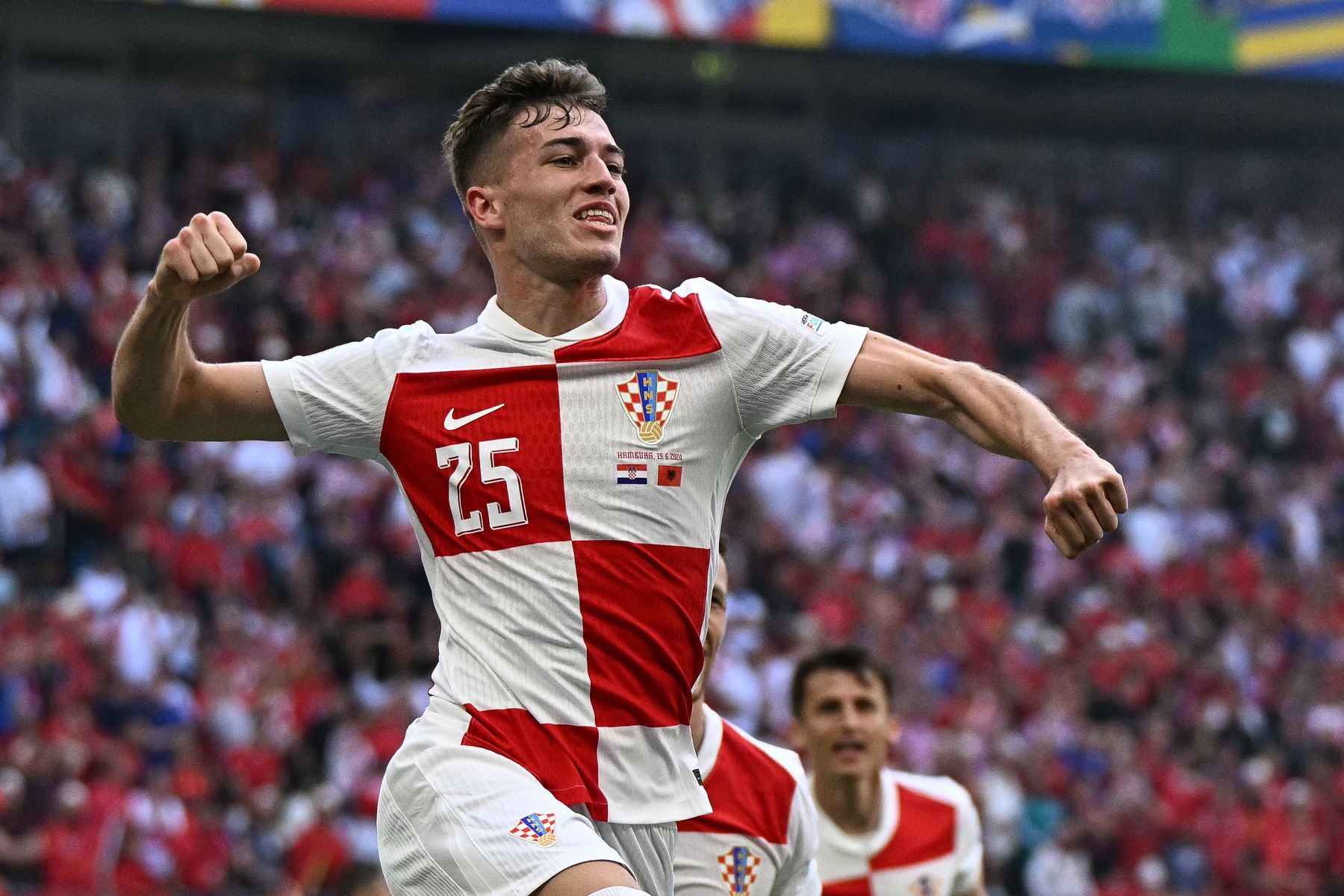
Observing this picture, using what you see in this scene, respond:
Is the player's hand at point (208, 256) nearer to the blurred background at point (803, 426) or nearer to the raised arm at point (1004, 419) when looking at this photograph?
the raised arm at point (1004, 419)

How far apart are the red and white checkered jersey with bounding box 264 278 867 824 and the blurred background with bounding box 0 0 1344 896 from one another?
3692 mm

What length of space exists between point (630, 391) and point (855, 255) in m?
16.7

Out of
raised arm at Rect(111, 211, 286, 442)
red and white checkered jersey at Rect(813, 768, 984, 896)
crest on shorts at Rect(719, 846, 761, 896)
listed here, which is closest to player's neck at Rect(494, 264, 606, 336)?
raised arm at Rect(111, 211, 286, 442)

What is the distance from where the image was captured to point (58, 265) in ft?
49.0

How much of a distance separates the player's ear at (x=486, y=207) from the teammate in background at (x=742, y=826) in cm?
141

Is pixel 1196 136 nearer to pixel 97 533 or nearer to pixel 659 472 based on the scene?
pixel 97 533

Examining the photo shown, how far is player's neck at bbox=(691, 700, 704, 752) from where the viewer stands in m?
5.56

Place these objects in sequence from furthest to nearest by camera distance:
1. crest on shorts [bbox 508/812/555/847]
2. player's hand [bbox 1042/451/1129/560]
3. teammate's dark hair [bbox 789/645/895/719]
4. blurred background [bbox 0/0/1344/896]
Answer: blurred background [bbox 0/0/1344/896] < teammate's dark hair [bbox 789/645/895/719] < crest on shorts [bbox 508/812/555/847] < player's hand [bbox 1042/451/1129/560]

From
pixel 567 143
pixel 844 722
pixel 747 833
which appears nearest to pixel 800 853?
pixel 747 833

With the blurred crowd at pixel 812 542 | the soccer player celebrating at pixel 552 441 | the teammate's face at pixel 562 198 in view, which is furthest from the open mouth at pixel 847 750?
the teammate's face at pixel 562 198

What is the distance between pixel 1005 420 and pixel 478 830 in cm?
128

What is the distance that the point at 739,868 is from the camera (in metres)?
5.55

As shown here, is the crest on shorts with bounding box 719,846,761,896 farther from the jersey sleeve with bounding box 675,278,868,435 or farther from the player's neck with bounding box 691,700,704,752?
the jersey sleeve with bounding box 675,278,868,435

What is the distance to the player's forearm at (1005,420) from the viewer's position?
3.68 metres
